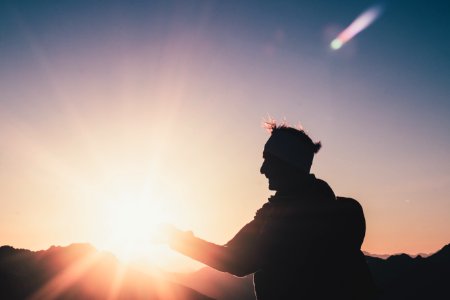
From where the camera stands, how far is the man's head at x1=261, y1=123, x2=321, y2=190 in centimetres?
329

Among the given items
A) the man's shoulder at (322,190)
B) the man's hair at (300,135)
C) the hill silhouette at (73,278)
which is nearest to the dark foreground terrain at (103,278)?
the hill silhouette at (73,278)

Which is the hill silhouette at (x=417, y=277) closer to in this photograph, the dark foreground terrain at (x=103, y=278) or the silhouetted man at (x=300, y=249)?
the dark foreground terrain at (x=103, y=278)

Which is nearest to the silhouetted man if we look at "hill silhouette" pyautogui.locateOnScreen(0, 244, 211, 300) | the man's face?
the man's face

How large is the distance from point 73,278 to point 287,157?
122m

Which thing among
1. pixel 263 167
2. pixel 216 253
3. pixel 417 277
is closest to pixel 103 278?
pixel 417 277

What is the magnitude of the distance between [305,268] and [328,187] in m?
0.80

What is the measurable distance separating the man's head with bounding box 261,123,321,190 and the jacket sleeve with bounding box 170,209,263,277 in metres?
0.75

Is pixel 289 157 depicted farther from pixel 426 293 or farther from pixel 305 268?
pixel 426 293

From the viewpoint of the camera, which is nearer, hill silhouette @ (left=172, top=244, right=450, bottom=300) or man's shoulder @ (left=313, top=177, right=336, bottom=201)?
man's shoulder @ (left=313, top=177, right=336, bottom=201)

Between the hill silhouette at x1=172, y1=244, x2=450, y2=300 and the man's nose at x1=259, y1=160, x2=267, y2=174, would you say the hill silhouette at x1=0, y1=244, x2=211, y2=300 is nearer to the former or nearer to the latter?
the hill silhouette at x1=172, y1=244, x2=450, y2=300

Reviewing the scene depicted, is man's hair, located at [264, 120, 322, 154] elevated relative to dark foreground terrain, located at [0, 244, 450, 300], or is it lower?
lower

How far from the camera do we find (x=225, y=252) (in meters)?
2.64

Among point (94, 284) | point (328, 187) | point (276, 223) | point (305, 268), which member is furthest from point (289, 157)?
point (94, 284)

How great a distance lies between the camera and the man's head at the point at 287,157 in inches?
129
